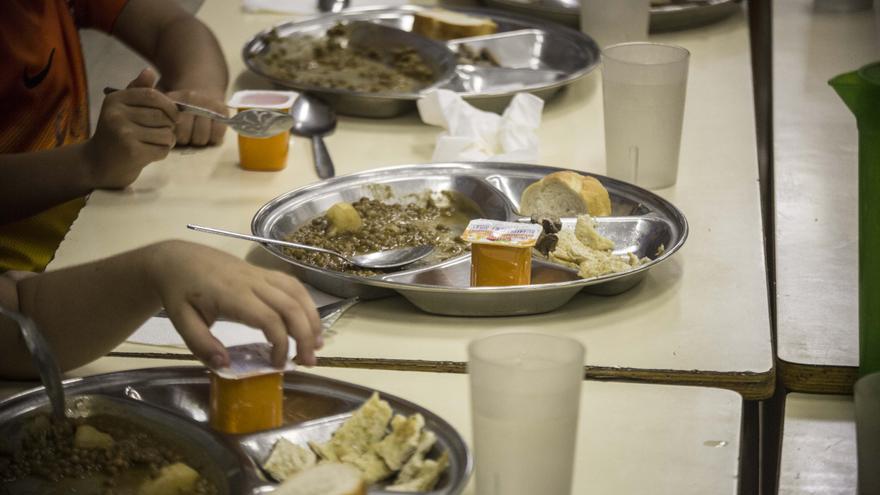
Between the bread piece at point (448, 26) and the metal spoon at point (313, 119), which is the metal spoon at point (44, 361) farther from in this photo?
the bread piece at point (448, 26)

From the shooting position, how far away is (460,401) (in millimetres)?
1352

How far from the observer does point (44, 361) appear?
113 centimetres

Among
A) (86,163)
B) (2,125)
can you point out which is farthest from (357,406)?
(2,125)

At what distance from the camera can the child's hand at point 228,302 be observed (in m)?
1.21

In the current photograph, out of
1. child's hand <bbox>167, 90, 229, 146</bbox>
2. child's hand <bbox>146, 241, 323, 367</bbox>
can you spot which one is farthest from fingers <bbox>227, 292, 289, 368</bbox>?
child's hand <bbox>167, 90, 229, 146</bbox>

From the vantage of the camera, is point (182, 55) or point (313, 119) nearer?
point (313, 119)

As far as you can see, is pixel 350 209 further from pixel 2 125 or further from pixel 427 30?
pixel 427 30

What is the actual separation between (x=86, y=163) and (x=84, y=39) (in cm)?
360

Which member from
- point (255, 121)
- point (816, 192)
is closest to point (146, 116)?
point (255, 121)

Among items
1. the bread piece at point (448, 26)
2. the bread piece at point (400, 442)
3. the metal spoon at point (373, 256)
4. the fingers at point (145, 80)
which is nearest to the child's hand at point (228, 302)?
the bread piece at point (400, 442)

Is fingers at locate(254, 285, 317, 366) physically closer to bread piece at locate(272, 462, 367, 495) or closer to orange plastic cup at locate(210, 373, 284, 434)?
orange plastic cup at locate(210, 373, 284, 434)

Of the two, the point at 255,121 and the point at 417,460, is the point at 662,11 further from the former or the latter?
the point at 417,460

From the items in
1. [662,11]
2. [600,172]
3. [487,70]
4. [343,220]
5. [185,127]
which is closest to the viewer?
[343,220]

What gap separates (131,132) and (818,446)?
117 centimetres
